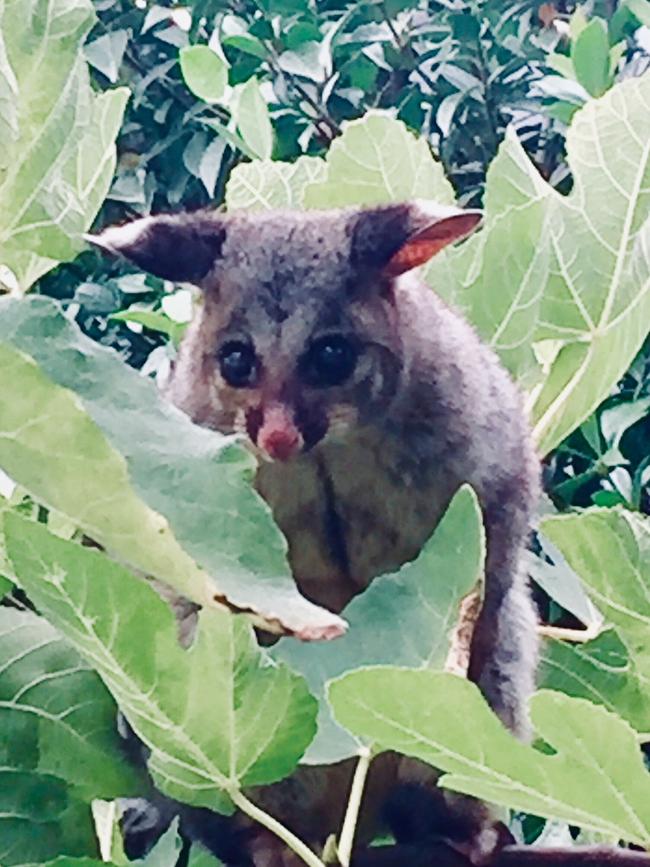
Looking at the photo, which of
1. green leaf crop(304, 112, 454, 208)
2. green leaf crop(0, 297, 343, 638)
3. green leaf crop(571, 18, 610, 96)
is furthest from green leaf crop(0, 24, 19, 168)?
green leaf crop(571, 18, 610, 96)

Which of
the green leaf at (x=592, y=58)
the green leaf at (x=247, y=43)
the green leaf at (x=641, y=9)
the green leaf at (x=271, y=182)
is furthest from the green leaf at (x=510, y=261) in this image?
the green leaf at (x=247, y=43)

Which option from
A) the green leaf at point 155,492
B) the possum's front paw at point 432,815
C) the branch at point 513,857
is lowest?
the possum's front paw at point 432,815

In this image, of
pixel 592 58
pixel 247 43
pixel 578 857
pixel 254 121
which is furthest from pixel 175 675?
pixel 247 43

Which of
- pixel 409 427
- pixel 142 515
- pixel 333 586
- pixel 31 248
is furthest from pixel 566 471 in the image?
pixel 142 515

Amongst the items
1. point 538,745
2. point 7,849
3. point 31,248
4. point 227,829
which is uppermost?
point 31,248

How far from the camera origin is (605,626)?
0.86 m

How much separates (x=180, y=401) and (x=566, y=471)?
1.34 metres

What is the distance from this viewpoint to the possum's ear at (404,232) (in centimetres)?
107

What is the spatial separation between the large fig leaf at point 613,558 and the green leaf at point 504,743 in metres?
0.11

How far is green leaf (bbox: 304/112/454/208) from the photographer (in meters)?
1.00

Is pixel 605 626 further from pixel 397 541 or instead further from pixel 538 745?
pixel 397 541

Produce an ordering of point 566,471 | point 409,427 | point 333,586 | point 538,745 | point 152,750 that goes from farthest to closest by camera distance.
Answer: point 566,471
point 409,427
point 333,586
point 538,745
point 152,750

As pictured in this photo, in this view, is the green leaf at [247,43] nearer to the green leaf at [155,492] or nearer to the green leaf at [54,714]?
the green leaf at [54,714]

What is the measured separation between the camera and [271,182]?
1112mm
